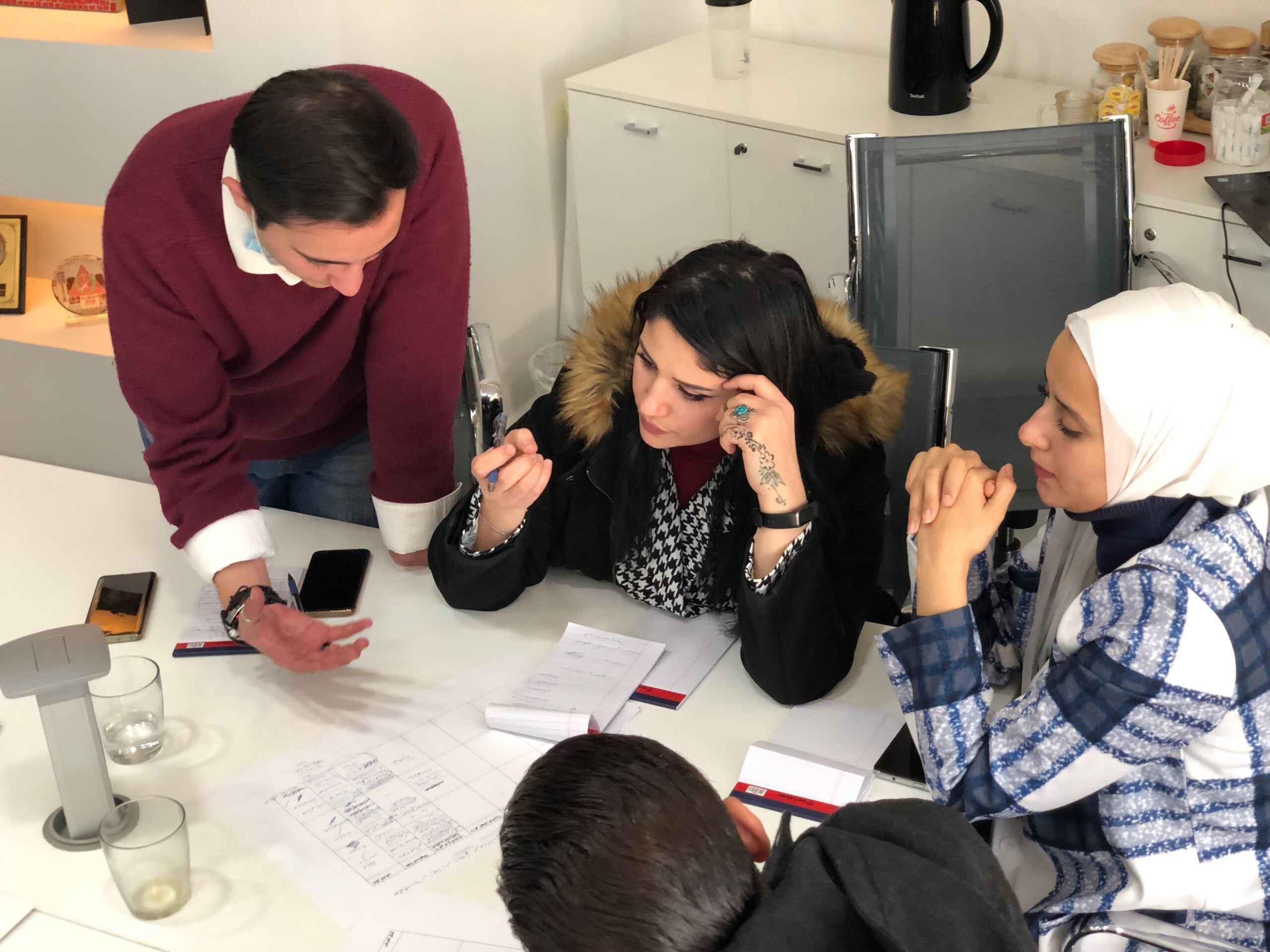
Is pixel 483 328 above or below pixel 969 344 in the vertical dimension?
above

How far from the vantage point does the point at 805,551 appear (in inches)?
61.7

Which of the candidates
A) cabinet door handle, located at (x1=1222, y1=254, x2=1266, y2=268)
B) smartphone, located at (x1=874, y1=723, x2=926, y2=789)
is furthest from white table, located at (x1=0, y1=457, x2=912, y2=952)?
cabinet door handle, located at (x1=1222, y1=254, x2=1266, y2=268)

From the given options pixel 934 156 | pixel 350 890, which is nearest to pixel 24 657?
pixel 350 890

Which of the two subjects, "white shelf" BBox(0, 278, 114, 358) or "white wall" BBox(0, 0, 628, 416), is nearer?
"white wall" BBox(0, 0, 628, 416)

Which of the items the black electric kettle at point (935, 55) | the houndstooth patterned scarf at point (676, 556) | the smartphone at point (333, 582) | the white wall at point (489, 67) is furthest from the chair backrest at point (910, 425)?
the white wall at point (489, 67)

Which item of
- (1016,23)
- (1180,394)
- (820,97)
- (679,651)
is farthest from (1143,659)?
(1016,23)

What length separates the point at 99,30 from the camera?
2859mm

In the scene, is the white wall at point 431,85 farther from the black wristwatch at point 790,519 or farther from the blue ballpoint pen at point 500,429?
the black wristwatch at point 790,519

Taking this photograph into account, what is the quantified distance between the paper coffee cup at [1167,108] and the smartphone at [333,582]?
1.91 meters

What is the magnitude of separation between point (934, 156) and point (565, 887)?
5.95ft

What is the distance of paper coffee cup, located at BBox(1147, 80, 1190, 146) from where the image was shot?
2.70m

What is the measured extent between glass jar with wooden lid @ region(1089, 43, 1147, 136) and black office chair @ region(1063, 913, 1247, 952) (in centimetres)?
200

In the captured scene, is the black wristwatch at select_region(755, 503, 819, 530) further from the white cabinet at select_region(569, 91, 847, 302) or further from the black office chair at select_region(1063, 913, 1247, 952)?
the white cabinet at select_region(569, 91, 847, 302)

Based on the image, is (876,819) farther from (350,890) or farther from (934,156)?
(934,156)
